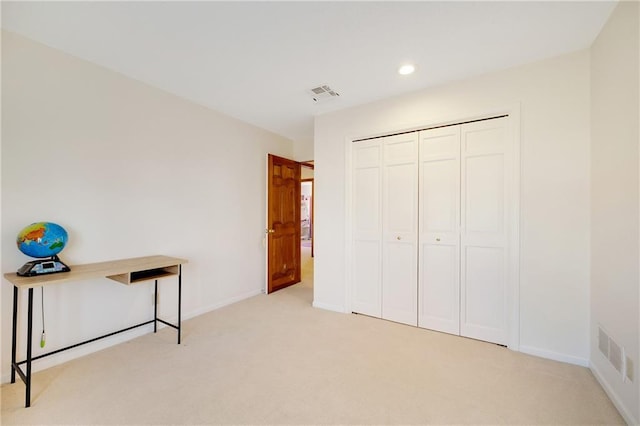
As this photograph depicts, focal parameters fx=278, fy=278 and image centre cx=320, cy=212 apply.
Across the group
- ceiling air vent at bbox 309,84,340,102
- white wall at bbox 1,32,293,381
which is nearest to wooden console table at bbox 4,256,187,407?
white wall at bbox 1,32,293,381

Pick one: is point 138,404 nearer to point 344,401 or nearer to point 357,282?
point 344,401

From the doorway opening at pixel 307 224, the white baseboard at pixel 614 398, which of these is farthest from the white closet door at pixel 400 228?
the doorway opening at pixel 307 224

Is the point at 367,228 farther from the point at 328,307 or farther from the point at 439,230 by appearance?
the point at 328,307

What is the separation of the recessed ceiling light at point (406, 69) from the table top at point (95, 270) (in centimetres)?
265

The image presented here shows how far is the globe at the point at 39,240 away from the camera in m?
1.88

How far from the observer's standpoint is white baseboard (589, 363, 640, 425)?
61.7 inches

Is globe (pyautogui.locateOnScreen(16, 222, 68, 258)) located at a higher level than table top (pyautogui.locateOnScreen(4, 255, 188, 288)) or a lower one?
higher

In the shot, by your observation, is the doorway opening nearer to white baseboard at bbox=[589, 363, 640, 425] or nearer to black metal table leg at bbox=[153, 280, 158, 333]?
black metal table leg at bbox=[153, 280, 158, 333]

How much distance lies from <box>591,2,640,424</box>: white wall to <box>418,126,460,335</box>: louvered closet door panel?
3.14ft

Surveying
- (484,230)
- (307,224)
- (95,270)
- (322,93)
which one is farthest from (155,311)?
(307,224)

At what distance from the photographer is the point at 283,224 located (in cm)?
445

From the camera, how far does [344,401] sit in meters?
1.78

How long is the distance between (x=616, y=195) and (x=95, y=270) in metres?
3.65

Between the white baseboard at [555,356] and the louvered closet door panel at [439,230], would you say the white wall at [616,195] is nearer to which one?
the white baseboard at [555,356]
